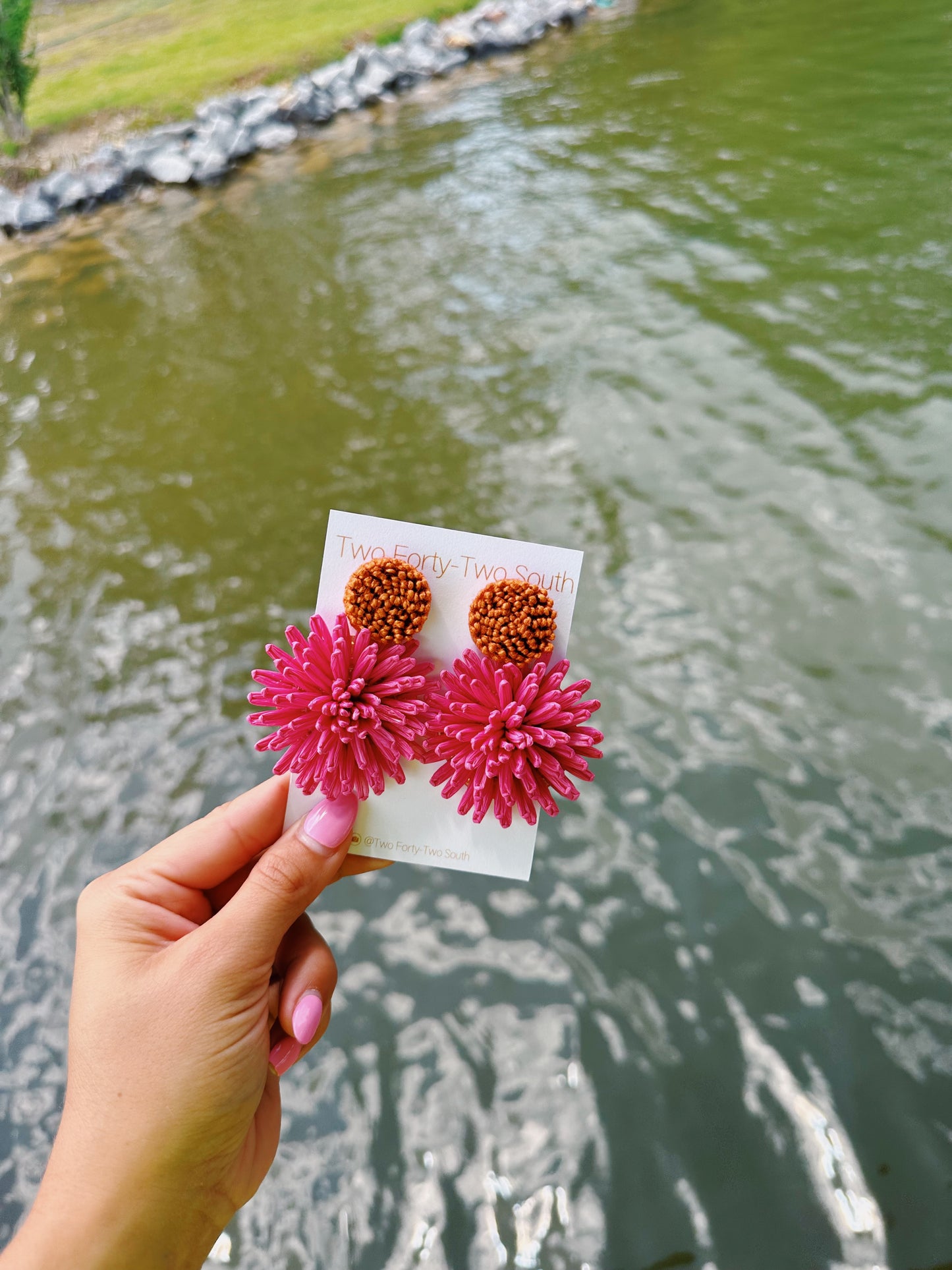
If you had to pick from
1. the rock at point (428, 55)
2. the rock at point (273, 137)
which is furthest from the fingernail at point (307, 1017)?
the rock at point (428, 55)

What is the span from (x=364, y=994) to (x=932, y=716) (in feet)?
5.70

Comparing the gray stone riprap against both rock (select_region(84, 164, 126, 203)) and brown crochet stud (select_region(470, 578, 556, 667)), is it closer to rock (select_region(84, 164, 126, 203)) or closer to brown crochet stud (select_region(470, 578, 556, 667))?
rock (select_region(84, 164, 126, 203))

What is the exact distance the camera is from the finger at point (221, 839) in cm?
120

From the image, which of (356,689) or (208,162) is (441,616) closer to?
(356,689)

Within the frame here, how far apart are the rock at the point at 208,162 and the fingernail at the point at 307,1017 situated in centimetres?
694

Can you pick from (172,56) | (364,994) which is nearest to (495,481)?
(364,994)

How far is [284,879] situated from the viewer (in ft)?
3.53

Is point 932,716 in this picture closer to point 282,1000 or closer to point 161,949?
point 282,1000

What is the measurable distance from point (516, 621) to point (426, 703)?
0.52 ft

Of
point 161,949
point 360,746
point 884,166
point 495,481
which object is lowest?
point 495,481

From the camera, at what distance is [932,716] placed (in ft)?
7.68

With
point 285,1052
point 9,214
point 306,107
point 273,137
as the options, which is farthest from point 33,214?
point 285,1052

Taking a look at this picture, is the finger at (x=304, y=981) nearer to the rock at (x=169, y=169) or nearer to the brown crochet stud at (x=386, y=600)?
the brown crochet stud at (x=386, y=600)

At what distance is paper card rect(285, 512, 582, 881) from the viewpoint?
1044mm
